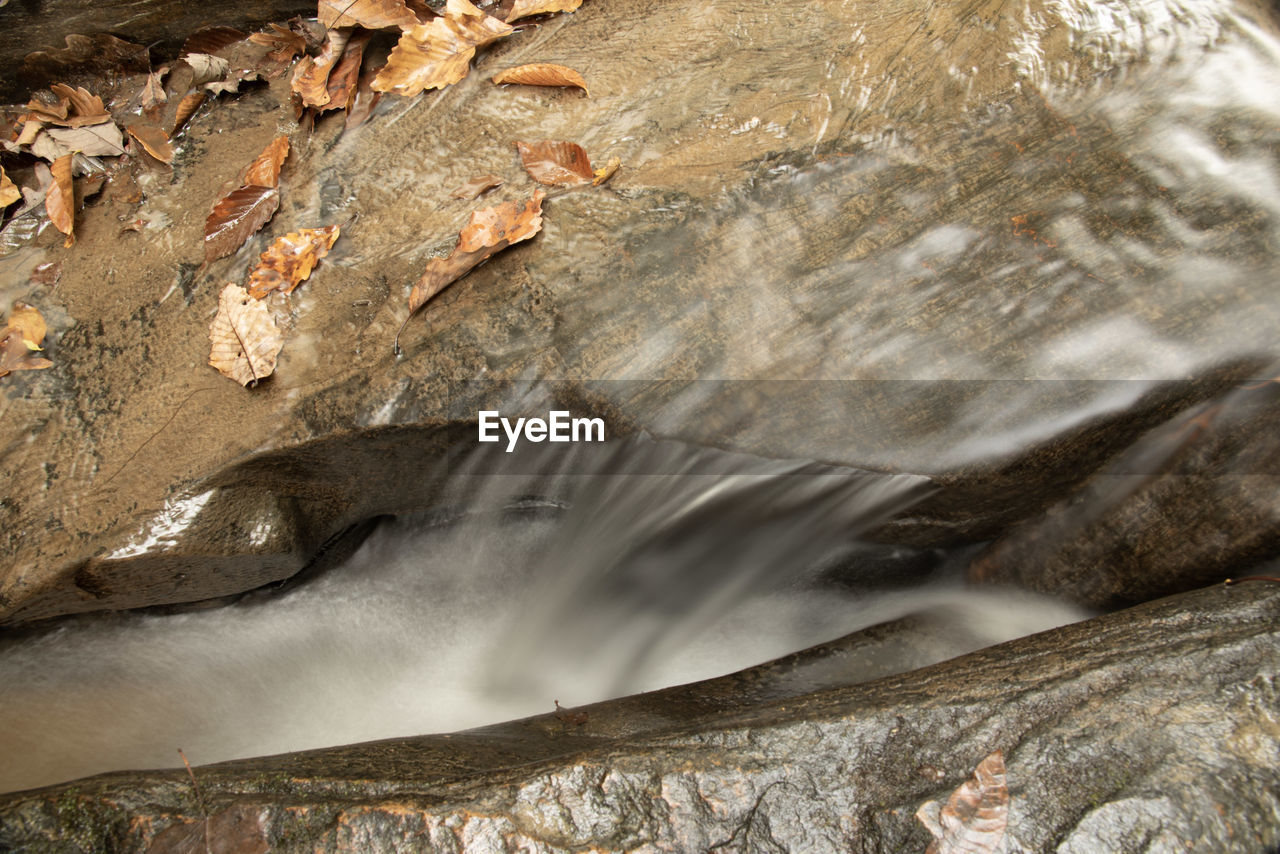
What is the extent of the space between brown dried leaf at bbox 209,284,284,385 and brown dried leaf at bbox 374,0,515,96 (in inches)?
32.1

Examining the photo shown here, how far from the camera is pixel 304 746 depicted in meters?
2.30

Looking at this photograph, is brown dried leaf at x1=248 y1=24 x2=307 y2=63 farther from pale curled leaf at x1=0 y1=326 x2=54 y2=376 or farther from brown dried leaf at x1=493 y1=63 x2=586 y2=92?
pale curled leaf at x1=0 y1=326 x2=54 y2=376

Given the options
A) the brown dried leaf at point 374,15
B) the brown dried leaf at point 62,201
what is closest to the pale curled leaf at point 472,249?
the brown dried leaf at point 374,15

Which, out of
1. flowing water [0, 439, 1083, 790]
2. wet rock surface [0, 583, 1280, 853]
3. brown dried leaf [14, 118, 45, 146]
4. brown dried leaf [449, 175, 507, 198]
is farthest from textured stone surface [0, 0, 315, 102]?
wet rock surface [0, 583, 1280, 853]

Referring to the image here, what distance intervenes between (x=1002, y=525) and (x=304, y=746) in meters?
2.06

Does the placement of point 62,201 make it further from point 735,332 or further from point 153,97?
point 735,332

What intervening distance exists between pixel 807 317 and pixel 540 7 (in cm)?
139

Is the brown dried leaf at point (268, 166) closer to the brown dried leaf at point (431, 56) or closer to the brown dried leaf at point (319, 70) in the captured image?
the brown dried leaf at point (319, 70)

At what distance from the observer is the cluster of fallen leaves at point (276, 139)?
212cm

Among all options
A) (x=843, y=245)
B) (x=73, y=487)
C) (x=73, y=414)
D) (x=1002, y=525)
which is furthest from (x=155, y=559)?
(x=1002, y=525)

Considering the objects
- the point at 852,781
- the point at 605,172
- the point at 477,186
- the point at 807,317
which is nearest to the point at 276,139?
the point at 477,186

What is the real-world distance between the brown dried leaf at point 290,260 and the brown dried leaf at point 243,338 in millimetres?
48

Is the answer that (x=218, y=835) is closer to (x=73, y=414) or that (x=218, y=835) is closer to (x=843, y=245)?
(x=73, y=414)

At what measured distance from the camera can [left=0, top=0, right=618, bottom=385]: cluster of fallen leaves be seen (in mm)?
2125
